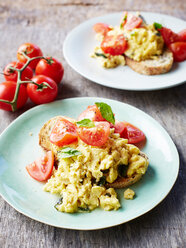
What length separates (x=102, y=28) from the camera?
4.80 metres

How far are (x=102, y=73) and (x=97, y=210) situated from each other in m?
2.16

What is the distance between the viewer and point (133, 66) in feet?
14.0

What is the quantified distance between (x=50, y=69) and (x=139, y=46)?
1247 mm

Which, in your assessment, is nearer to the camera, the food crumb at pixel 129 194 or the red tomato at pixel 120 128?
the food crumb at pixel 129 194

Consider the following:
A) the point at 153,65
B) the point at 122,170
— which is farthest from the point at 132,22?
the point at 122,170

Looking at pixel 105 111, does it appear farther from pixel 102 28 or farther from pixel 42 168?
pixel 102 28

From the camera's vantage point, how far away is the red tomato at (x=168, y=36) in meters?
4.35

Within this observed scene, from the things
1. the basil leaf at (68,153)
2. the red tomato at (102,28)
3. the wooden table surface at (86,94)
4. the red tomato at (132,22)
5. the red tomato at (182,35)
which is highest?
the red tomato at (132,22)

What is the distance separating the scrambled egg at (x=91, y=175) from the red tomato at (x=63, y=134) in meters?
0.12

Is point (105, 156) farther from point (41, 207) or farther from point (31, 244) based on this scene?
point (31, 244)

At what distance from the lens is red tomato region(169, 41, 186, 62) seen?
435cm

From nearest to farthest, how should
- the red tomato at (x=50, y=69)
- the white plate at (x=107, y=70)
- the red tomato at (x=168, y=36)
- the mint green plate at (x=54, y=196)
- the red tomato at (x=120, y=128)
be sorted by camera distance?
the mint green plate at (x=54, y=196) < the red tomato at (x=120, y=128) < the white plate at (x=107, y=70) < the red tomato at (x=50, y=69) < the red tomato at (x=168, y=36)

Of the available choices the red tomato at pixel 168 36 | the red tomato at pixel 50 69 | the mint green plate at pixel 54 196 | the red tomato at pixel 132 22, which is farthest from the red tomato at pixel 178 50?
the red tomato at pixel 50 69

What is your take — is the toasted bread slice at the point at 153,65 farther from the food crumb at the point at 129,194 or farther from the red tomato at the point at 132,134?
the food crumb at the point at 129,194
